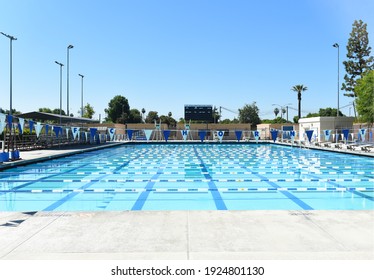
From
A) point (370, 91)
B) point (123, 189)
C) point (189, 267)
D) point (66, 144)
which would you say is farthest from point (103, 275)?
point (370, 91)

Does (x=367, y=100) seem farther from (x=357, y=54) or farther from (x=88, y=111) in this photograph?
(x=88, y=111)

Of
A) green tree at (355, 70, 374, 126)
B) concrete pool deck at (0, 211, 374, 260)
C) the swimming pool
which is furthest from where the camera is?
green tree at (355, 70, 374, 126)

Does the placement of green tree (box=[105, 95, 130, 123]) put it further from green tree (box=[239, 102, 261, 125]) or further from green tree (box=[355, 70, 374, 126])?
green tree (box=[355, 70, 374, 126])

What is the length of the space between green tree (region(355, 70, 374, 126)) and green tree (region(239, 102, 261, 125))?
43.2 metres

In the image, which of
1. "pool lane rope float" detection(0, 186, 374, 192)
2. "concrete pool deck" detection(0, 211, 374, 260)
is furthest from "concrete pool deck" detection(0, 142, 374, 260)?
"pool lane rope float" detection(0, 186, 374, 192)

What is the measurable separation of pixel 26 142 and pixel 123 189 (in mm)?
14879

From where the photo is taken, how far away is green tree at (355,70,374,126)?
3391cm

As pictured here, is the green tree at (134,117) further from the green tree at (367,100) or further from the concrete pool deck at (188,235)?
the concrete pool deck at (188,235)

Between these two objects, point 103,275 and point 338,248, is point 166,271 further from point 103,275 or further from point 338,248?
point 338,248

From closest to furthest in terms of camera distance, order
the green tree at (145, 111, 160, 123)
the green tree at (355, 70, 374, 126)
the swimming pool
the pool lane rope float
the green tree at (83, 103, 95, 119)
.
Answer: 1. the swimming pool
2. the pool lane rope float
3. the green tree at (355, 70, 374, 126)
4. the green tree at (83, 103, 95, 119)
5. the green tree at (145, 111, 160, 123)

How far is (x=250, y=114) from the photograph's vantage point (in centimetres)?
7956

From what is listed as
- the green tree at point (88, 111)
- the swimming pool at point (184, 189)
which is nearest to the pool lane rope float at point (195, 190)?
the swimming pool at point (184, 189)

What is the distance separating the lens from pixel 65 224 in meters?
4.52

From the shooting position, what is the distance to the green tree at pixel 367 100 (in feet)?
111
